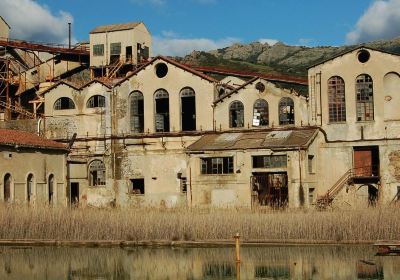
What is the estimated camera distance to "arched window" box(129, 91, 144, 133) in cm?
4541

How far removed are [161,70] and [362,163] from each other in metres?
14.7

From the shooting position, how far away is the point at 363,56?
39469 mm

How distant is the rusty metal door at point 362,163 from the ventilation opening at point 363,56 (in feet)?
17.5

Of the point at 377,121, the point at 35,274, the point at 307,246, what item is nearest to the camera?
the point at 35,274

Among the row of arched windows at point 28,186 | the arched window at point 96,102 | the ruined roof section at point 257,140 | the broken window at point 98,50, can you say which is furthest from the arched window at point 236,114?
the broken window at point 98,50

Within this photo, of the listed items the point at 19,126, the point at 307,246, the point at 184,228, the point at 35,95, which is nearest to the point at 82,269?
the point at 184,228

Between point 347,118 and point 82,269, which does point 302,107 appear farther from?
point 82,269

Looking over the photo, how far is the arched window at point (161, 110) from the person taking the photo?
147 feet

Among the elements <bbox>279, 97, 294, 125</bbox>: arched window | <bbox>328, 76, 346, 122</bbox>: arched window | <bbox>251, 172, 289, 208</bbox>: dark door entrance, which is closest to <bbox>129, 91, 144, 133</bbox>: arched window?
<bbox>279, 97, 294, 125</bbox>: arched window

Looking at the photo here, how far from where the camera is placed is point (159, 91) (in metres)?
45.0

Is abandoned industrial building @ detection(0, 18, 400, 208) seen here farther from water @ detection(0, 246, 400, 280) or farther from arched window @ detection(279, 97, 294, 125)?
water @ detection(0, 246, 400, 280)

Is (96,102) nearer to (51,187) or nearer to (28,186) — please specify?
(51,187)

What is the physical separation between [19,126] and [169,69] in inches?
465

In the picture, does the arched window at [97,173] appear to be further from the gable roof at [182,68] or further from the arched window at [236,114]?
the arched window at [236,114]
